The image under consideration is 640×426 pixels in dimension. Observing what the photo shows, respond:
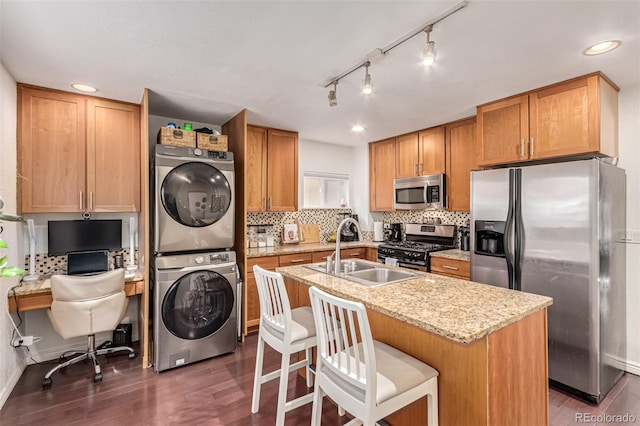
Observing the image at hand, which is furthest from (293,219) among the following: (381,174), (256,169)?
(381,174)

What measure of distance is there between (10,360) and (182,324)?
4.11 ft

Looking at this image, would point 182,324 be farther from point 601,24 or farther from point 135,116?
point 601,24

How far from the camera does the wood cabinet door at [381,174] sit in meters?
4.50

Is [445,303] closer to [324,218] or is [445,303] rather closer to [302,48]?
[302,48]

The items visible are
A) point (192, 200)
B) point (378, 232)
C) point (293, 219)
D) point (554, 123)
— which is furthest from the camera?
point (378, 232)

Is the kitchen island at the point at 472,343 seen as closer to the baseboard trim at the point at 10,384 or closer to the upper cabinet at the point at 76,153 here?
the upper cabinet at the point at 76,153

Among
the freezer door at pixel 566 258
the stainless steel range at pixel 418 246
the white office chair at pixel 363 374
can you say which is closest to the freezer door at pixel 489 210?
the freezer door at pixel 566 258

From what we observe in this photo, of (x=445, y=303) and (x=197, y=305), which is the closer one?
(x=445, y=303)

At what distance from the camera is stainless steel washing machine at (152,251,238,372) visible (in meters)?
2.70

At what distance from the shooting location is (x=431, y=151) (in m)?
3.97

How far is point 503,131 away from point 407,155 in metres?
1.47

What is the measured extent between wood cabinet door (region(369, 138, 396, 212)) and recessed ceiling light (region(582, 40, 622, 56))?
2512 millimetres

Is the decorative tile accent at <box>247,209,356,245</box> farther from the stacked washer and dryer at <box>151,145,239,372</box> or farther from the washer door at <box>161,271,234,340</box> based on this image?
the washer door at <box>161,271,234,340</box>

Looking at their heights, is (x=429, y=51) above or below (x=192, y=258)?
above
